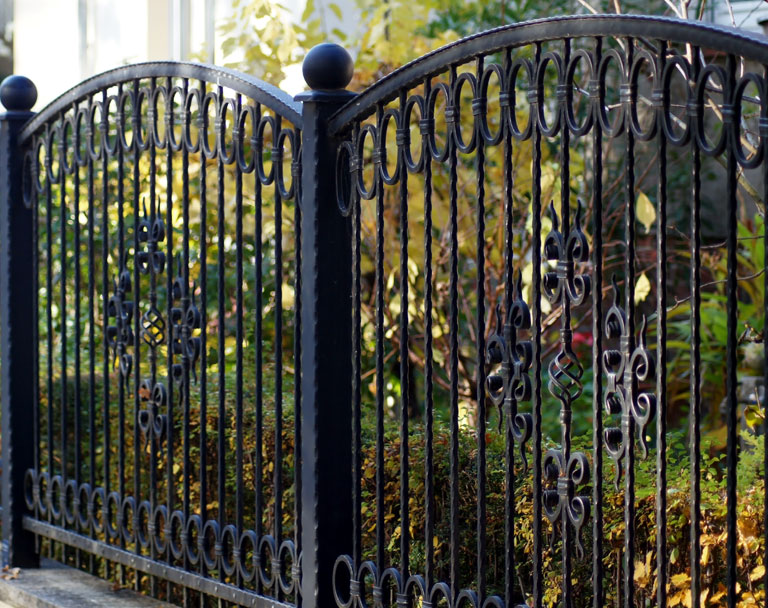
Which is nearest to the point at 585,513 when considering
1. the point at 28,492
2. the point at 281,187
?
the point at 281,187

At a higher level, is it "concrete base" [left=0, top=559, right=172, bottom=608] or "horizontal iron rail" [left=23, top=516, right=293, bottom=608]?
"horizontal iron rail" [left=23, top=516, right=293, bottom=608]

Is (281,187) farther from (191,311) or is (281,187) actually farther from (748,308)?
(748,308)

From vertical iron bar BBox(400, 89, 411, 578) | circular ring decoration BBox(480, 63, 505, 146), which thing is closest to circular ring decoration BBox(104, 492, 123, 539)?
vertical iron bar BBox(400, 89, 411, 578)

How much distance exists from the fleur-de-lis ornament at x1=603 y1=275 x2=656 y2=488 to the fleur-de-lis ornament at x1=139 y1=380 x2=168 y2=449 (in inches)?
80.1

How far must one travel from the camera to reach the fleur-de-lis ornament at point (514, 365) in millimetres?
2889

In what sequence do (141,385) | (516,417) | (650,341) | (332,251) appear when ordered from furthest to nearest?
(650,341)
(141,385)
(332,251)
(516,417)

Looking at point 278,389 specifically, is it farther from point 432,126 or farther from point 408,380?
point 432,126

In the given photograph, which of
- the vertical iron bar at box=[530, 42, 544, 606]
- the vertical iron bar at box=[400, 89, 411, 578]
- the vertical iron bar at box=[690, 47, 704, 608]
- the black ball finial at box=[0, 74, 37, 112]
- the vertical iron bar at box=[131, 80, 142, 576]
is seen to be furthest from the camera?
the black ball finial at box=[0, 74, 37, 112]

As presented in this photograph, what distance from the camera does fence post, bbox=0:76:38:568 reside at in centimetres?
498

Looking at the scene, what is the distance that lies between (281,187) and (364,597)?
1286 mm

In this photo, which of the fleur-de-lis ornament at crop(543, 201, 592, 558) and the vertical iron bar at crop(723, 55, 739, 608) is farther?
the fleur-de-lis ornament at crop(543, 201, 592, 558)

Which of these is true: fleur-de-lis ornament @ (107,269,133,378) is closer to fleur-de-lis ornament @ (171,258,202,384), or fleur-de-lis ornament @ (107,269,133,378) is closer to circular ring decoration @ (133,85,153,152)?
fleur-de-lis ornament @ (171,258,202,384)

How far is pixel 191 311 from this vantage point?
4.01 m

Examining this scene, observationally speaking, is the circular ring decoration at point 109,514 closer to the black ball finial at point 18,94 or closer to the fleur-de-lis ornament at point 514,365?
the black ball finial at point 18,94
